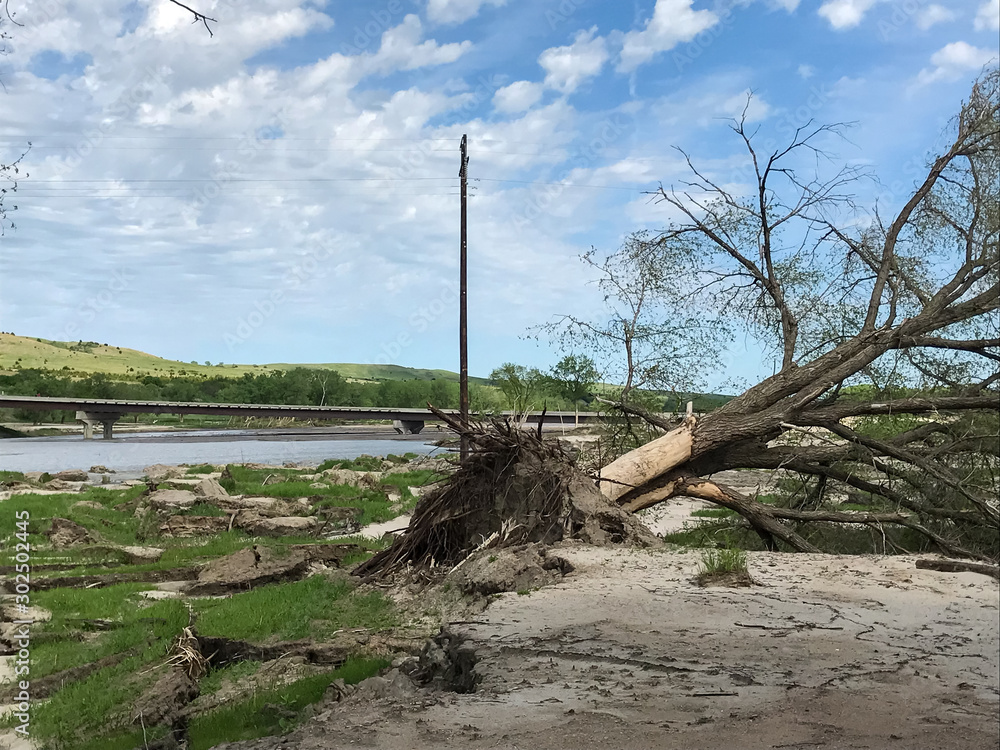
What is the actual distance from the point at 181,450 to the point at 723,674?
161 feet

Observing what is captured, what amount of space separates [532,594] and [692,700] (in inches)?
107

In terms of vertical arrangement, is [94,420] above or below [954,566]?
above

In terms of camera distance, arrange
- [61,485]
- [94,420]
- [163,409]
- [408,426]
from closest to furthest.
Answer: [61,485] → [163,409] → [94,420] → [408,426]

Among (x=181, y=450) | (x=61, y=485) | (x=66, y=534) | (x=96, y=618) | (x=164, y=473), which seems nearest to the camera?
(x=96, y=618)

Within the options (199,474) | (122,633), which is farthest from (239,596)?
(199,474)

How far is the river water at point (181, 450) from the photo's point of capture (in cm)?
3784

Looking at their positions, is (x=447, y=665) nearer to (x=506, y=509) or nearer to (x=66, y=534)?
(x=506, y=509)

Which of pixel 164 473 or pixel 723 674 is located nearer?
pixel 723 674

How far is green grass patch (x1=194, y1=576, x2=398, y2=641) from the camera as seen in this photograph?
8.05 metres

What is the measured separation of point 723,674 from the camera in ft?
15.3

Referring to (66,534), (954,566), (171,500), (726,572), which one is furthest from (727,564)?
(171,500)

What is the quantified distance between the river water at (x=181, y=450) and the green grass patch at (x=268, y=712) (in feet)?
77.3

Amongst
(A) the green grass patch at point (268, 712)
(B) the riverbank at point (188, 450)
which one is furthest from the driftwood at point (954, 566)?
(B) the riverbank at point (188, 450)

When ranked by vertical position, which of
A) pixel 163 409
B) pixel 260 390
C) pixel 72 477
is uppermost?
pixel 260 390
